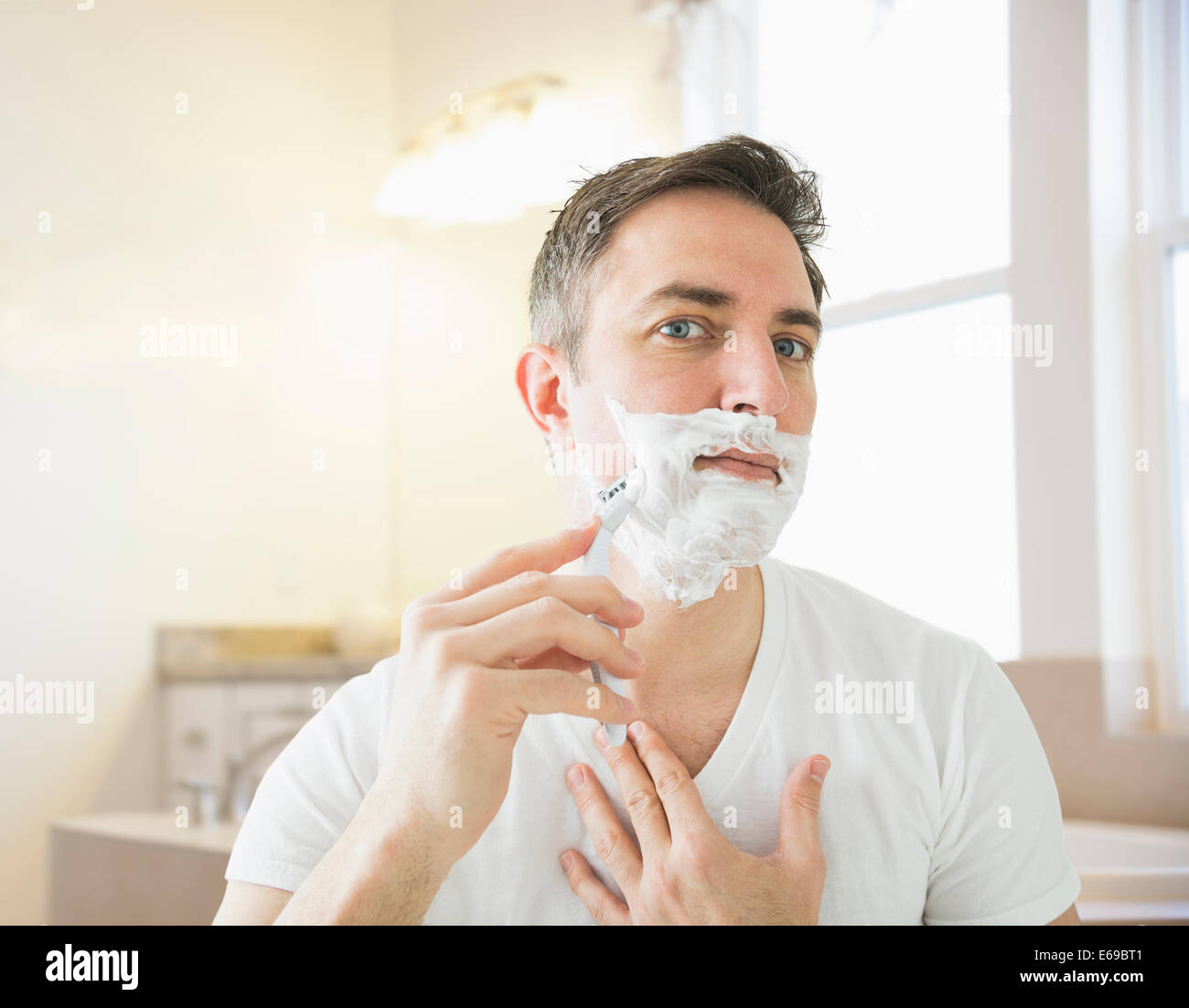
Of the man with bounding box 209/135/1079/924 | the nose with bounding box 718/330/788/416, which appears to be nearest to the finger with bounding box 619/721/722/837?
the man with bounding box 209/135/1079/924

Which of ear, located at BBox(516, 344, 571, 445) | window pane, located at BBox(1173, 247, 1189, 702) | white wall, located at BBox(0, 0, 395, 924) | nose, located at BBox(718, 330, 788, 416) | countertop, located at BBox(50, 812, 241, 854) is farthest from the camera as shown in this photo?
white wall, located at BBox(0, 0, 395, 924)

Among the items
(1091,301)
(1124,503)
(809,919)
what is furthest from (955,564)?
(809,919)

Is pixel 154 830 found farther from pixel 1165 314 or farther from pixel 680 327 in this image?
pixel 1165 314

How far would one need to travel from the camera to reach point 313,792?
1.98 feet

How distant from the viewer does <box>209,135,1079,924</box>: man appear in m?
0.54

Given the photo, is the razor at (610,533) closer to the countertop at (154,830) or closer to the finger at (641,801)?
the finger at (641,801)

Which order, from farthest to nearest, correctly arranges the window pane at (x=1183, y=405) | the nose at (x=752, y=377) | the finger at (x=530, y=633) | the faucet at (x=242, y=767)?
the faucet at (x=242, y=767)
the window pane at (x=1183, y=405)
the nose at (x=752, y=377)
the finger at (x=530, y=633)

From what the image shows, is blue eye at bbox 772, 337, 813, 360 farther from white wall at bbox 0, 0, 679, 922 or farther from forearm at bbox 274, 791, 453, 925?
white wall at bbox 0, 0, 679, 922

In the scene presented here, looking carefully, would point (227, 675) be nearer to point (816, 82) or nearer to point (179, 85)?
point (179, 85)

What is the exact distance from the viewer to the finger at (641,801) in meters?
0.54

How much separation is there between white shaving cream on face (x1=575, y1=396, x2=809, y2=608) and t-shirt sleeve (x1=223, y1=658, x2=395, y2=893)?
209 mm

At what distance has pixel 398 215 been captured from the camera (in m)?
Result: 1.97

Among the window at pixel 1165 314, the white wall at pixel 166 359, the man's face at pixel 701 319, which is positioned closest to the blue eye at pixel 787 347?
the man's face at pixel 701 319

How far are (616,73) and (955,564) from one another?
913 millimetres
